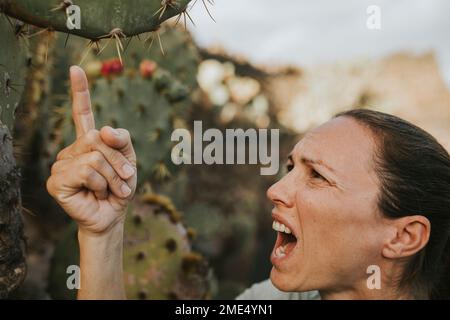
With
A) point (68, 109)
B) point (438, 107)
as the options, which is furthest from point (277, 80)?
point (68, 109)

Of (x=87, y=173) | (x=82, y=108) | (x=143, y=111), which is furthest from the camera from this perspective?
(x=143, y=111)

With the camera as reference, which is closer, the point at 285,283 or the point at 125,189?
the point at 125,189

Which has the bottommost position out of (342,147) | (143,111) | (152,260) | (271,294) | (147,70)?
(271,294)

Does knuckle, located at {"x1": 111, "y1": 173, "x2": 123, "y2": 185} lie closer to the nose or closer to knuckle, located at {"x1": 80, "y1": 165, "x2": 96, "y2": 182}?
knuckle, located at {"x1": 80, "y1": 165, "x2": 96, "y2": 182}

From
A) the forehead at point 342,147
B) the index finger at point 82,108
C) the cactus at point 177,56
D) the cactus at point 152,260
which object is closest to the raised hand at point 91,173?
the index finger at point 82,108

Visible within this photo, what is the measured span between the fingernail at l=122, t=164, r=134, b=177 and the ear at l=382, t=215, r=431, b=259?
0.62 m

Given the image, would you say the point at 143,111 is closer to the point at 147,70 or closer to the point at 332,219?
the point at 147,70

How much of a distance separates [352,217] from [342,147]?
172mm

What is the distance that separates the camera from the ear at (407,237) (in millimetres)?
1505

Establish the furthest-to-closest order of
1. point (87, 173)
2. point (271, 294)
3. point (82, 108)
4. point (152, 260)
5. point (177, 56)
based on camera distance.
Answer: point (177, 56) → point (152, 260) → point (271, 294) → point (82, 108) → point (87, 173)

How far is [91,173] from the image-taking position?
1260mm

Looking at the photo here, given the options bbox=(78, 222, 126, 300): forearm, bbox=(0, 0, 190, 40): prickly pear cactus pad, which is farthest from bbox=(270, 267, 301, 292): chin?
bbox=(0, 0, 190, 40): prickly pear cactus pad

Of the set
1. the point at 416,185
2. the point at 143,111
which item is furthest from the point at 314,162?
the point at 143,111
